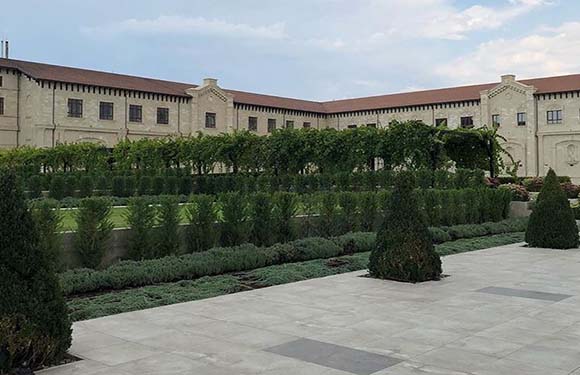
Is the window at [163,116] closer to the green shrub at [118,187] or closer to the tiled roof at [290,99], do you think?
the tiled roof at [290,99]

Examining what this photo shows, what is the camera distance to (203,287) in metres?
9.55

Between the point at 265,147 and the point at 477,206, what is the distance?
13562 millimetres

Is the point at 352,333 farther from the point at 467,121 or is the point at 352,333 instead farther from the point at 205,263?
the point at 467,121

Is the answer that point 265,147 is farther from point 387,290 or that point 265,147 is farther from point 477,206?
point 387,290

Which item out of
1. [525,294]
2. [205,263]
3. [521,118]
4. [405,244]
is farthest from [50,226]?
[521,118]

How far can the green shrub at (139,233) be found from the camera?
12.0 metres

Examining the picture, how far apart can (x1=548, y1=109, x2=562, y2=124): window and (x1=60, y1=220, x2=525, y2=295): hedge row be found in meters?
39.8

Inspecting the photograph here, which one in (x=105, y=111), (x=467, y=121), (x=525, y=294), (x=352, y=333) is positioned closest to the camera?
(x=352, y=333)

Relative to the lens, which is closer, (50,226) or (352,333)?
(352,333)

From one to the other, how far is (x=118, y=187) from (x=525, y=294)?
932 inches

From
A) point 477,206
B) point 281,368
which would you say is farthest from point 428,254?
point 477,206

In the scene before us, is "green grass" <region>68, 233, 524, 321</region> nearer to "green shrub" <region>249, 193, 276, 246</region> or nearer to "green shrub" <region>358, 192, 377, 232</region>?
"green shrub" <region>249, 193, 276, 246</region>

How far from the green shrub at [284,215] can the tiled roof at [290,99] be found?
108ft

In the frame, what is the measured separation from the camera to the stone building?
141 feet
